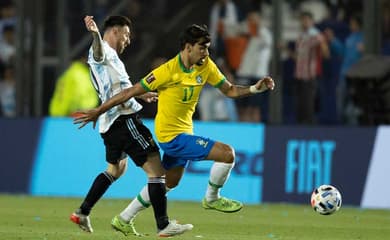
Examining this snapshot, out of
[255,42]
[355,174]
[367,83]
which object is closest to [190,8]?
[255,42]

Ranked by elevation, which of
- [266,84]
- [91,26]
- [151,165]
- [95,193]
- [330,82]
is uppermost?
[91,26]

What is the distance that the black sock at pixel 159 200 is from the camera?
11461 mm

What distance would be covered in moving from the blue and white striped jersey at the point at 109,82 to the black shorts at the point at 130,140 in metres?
0.07

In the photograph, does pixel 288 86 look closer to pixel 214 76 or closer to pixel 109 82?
pixel 214 76

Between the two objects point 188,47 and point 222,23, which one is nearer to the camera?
point 188,47

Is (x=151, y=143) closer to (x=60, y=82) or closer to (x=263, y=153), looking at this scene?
(x=263, y=153)

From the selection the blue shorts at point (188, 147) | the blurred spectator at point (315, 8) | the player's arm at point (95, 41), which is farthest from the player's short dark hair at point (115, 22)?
the blurred spectator at point (315, 8)

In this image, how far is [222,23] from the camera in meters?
22.0

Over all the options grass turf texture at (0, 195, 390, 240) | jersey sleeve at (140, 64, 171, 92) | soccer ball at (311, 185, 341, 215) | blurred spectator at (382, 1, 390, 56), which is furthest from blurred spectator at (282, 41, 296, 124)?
jersey sleeve at (140, 64, 171, 92)

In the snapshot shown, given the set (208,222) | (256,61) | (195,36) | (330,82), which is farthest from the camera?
(256,61)

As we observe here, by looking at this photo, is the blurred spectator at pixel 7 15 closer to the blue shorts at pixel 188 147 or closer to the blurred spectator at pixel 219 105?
the blurred spectator at pixel 219 105

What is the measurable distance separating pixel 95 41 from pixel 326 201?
9.59 feet

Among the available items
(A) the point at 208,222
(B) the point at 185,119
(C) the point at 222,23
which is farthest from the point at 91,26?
(C) the point at 222,23

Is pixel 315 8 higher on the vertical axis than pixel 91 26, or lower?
lower
